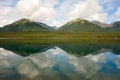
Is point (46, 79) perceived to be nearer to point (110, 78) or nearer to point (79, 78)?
point (79, 78)

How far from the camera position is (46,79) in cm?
2386

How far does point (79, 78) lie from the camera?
82.0 feet

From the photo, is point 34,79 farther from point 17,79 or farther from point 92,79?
point 92,79

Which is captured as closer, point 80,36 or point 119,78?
point 119,78

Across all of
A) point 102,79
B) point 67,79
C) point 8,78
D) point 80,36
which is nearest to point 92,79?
point 102,79

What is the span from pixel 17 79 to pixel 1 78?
1.90m

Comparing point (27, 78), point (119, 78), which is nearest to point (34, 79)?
point (27, 78)

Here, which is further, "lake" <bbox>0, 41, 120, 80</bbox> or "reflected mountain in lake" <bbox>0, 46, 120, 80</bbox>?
"lake" <bbox>0, 41, 120, 80</bbox>

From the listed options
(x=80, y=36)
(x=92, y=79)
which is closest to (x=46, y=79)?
(x=92, y=79)

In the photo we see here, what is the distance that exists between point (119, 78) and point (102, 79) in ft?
6.56

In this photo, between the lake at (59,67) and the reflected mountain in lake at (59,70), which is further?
the lake at (59,67)

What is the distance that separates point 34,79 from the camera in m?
23.9

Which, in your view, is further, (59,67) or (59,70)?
(59,67)

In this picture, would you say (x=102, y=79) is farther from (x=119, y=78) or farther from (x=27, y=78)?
(x=27, y=78)
